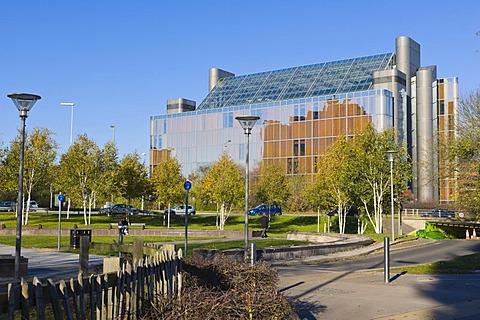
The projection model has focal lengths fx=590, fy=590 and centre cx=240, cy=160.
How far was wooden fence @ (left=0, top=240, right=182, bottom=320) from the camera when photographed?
3838 millimetres

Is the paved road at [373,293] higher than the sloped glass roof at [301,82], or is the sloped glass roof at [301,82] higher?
the sloped glass roof at [301,82]

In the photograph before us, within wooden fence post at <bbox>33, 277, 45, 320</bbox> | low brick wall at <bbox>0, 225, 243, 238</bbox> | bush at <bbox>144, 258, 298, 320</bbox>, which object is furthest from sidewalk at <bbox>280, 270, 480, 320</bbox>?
low brick wall at <bbox>0, 225, 243, 238</bbox>

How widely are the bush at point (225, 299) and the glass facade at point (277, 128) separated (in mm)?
58429

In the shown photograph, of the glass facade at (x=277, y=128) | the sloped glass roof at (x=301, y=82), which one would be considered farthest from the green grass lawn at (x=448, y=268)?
the sloped glass roof at (x=301, y=82)

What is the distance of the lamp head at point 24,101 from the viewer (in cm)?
1434

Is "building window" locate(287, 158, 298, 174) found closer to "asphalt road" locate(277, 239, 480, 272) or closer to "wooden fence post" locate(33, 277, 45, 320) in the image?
"asphalt road" locate(277, 239, 480, 272)

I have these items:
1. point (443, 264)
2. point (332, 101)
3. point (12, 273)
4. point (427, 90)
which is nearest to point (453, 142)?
point (443, 264)

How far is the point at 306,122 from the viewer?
76.9m

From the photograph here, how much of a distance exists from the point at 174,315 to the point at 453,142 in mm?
31369

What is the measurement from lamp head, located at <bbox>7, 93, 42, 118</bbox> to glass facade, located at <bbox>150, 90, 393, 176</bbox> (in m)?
54.2

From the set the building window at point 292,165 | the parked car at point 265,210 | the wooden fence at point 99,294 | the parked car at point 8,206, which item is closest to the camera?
the wooden fence at point 99,294

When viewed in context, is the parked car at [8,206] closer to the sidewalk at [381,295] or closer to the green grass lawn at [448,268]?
the green grass lawn at [448,268]

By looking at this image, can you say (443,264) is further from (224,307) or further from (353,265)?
(224,307)

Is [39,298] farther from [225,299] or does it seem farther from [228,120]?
[228,120]
